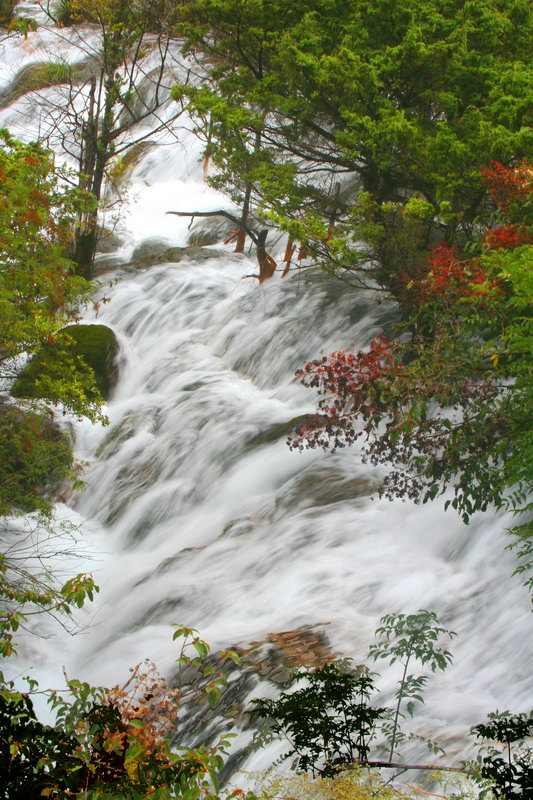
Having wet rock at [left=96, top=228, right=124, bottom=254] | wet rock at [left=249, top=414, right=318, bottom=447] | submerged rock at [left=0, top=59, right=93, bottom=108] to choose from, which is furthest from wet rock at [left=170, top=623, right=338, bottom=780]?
submerged rock at [left=0, top=59, right=93, bottom=108]

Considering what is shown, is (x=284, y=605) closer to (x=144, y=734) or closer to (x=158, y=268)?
(x=144, y=734)

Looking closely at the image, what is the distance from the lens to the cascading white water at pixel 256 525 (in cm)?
618

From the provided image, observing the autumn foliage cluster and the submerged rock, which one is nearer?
the autumn foliage cluster

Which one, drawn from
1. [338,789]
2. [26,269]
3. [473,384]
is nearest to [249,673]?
[338,789]

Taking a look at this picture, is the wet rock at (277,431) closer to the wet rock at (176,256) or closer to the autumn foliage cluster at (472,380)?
the autumn foliage cluster at (472,380)

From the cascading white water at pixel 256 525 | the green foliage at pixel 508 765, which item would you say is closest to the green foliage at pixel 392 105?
the cascading white water at pixel 256 525

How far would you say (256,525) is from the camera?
871cm

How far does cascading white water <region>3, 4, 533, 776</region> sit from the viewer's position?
618 cm

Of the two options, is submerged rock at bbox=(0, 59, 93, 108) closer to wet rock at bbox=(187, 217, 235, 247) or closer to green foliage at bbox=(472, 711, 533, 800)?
wet rock at bbox=(187, 217, 235, 247)

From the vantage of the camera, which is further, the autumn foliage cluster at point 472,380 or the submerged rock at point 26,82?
the submerged rock at point 26,82

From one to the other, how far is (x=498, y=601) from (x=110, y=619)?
12.8 feet

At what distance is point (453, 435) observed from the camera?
6.97 meters

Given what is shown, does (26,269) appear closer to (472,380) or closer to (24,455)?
(24,455)

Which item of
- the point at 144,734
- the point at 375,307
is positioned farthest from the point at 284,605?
the point at 375,307
